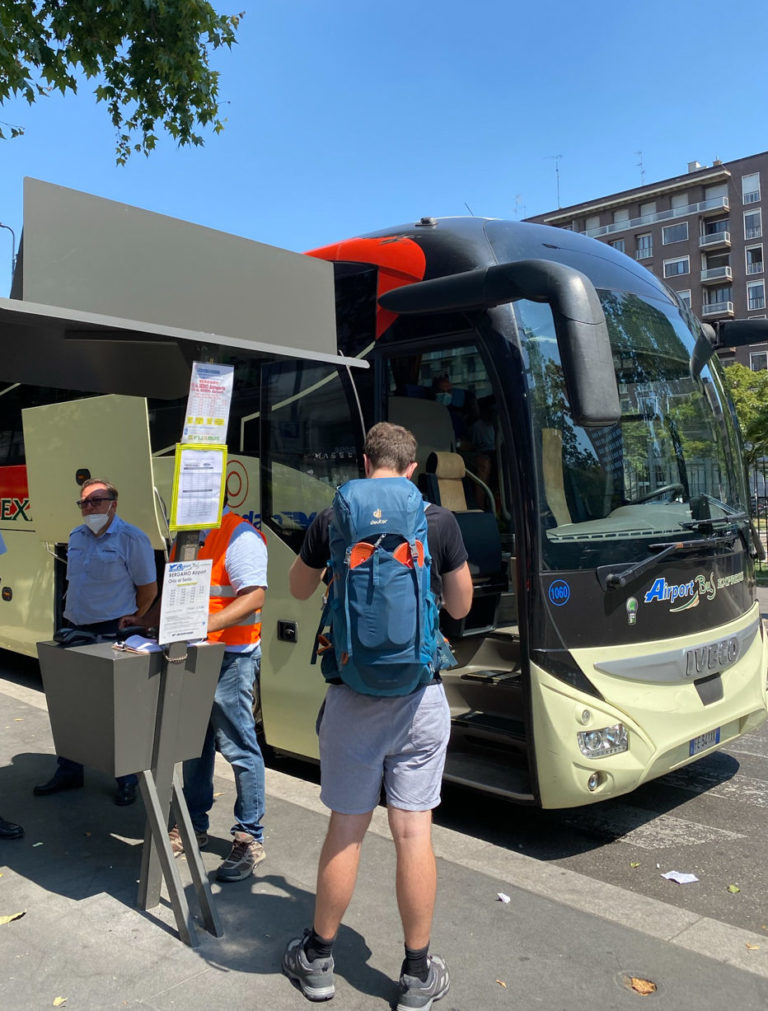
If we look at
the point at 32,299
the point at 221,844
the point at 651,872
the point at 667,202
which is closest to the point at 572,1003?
the point at 651,872

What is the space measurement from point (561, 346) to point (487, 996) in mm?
2531

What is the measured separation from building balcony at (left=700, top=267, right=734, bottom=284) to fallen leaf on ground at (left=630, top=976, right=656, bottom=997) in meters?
68.3

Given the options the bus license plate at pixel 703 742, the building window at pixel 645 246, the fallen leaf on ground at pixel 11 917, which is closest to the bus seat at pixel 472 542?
the bus license plate at pixel 703 742

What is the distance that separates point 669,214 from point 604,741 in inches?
2749

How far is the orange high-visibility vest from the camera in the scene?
3.91 m

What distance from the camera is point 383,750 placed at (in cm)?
292

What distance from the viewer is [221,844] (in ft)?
13.8

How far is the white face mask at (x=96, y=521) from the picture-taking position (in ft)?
16.2

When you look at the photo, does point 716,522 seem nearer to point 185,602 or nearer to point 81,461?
point 185,602

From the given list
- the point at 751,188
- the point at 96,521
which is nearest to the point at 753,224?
the point at 751,188

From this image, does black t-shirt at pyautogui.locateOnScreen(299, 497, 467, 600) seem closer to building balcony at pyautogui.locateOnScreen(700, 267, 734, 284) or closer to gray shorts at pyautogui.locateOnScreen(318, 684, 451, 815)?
gray shorts at pyautogui.locateOnScreen(318, 684, 451, 815)

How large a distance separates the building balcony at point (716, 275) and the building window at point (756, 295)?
164cm

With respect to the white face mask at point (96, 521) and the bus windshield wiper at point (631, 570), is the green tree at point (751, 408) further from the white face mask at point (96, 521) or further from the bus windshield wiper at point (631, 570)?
the white face mask at point (96, 521)

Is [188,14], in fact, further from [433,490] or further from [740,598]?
[740,598]
